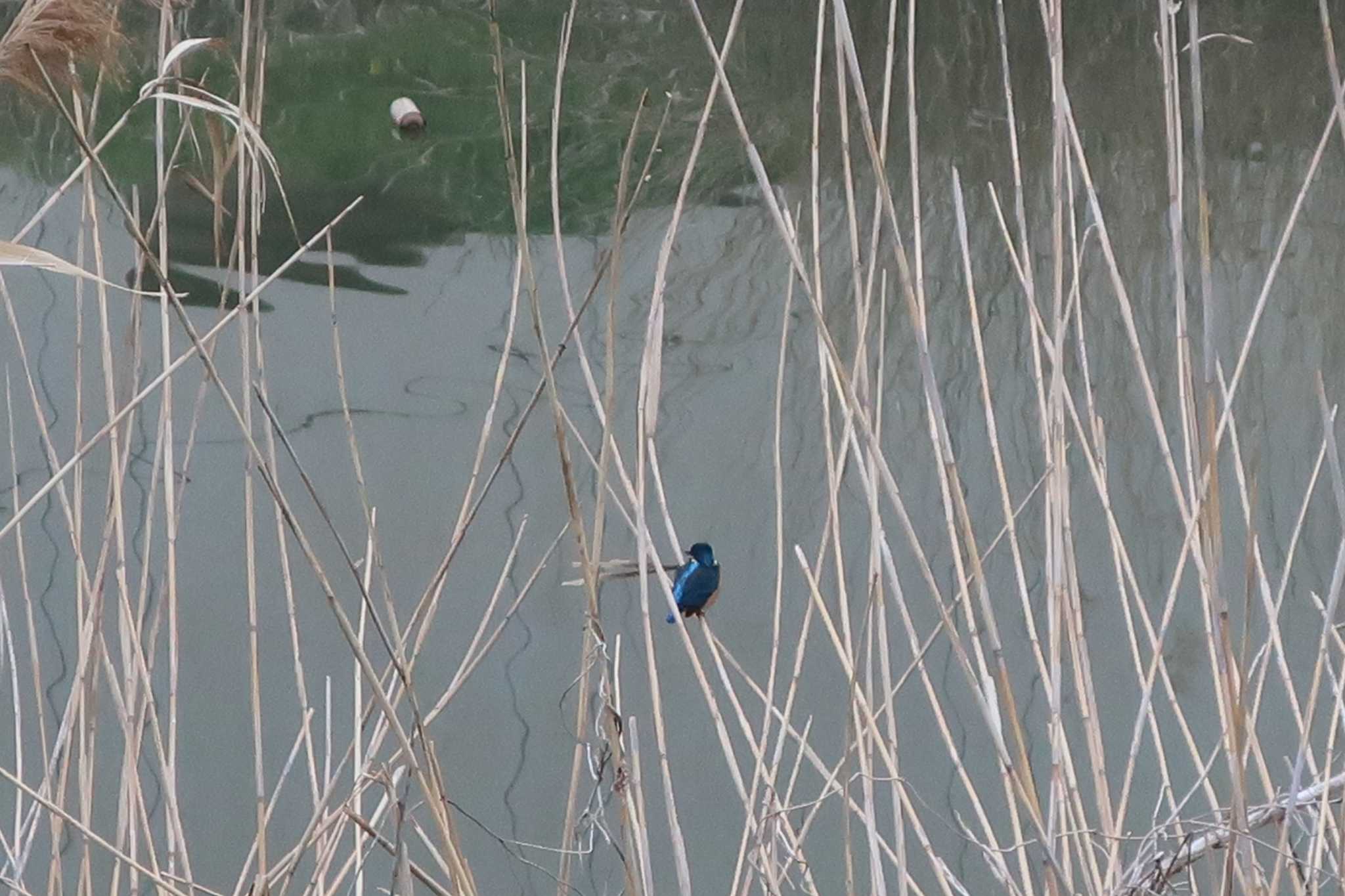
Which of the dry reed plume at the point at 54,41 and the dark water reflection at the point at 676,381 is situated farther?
the dark water reflection at the point at 676,381

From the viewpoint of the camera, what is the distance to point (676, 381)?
253cm

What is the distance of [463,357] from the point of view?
2605mm

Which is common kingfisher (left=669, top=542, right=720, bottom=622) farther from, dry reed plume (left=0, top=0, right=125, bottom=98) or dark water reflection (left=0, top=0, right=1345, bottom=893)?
dry reed plume (left=0, top=0, right=125, bottom=98)

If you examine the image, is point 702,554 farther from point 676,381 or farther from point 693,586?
point 676,381

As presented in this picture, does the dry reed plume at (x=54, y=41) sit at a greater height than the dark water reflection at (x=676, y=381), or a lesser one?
greater

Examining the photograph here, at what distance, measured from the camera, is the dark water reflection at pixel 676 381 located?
6.26ft

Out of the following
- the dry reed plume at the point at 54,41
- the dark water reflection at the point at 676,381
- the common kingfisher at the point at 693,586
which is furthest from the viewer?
the dark water reflection at the point at 676,381

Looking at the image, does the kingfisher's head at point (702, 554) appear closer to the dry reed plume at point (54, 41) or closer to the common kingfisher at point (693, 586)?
the common kingfisher at point (693, 586)

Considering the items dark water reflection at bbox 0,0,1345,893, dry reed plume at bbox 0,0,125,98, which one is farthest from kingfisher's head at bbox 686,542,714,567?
dry reed plume at bbox 0,0,125,98

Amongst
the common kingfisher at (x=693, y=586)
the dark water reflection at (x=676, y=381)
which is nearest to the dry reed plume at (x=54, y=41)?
the dark water reflection at (x=676, y=381)

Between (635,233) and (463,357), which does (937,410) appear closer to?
(463,357)

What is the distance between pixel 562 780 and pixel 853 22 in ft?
9.00

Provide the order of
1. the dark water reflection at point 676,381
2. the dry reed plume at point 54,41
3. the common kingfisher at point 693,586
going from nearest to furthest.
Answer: the dry reed plume at point 54,41
the common kingfisher at point 693,586
the dark water reflection at point 676,381

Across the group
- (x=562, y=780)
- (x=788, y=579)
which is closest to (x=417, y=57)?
(x=788, y=579)
